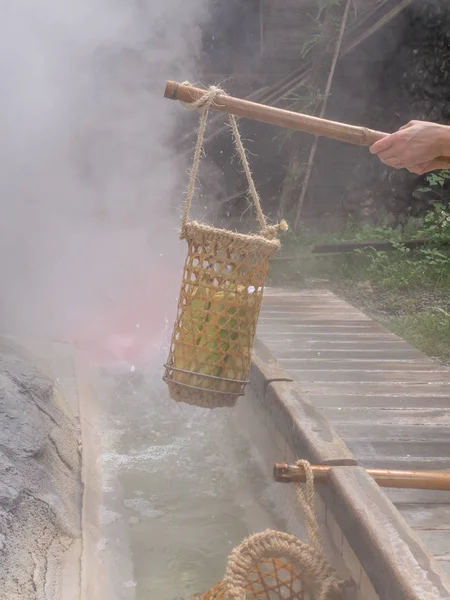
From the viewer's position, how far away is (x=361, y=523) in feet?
6.79

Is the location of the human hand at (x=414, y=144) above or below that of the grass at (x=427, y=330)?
above

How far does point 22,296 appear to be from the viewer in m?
5.09

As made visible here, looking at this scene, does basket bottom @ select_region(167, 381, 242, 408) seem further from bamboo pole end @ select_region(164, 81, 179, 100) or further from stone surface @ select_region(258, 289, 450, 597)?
bamboo pole end @ select_region(164, 81, 179, 100)

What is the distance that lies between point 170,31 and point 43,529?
5.48m

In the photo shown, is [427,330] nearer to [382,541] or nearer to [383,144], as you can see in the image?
[383,144]

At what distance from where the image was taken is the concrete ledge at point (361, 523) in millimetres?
1794

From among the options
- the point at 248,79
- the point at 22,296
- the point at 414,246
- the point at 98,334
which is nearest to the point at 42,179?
the point at 22,296

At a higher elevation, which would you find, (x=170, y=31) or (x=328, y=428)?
(x=170, y=31)

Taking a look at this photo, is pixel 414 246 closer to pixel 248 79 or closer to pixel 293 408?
pixel 248 79

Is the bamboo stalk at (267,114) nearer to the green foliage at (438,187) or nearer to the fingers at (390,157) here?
the fingers at (390,157)

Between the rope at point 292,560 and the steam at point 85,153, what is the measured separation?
304cm

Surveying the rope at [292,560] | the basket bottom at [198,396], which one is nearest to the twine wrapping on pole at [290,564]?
the rope at [292,560]

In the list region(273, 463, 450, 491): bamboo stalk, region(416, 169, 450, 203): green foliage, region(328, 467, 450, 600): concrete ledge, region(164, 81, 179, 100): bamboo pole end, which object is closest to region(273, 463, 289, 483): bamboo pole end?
region(273, 463, 450, 491): bamboo stalk

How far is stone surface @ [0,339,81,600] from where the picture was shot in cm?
222
